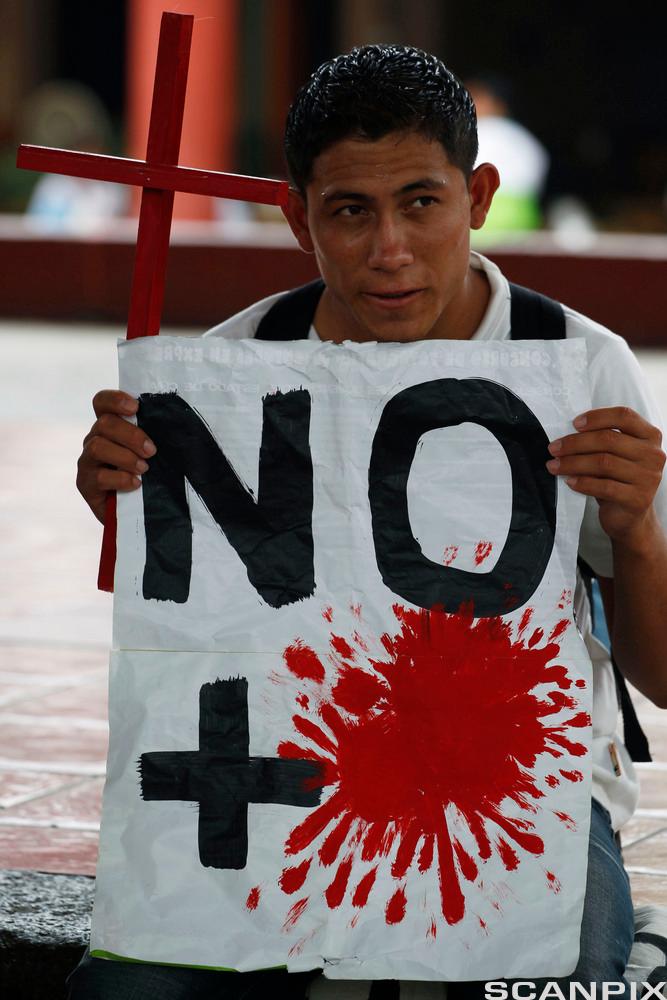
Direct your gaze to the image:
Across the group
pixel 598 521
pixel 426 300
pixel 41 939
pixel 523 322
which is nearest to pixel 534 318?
pixel 523 322

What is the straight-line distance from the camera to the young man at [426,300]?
215cm

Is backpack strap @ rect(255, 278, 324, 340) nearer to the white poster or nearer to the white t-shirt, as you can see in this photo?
the white t-shirt

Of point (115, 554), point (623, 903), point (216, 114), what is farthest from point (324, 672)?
point (216, 114)

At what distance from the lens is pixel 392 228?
2.24m

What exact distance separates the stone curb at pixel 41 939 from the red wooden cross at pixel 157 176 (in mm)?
640

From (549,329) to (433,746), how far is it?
0.60 m

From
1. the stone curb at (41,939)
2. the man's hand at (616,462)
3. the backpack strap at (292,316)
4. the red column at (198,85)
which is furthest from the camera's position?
the red column at (198,85)

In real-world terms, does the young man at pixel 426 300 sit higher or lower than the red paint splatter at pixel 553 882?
higher

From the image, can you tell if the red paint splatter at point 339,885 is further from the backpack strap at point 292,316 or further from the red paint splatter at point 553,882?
the backpack strap at point 292,316

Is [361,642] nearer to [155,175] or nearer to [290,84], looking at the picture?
[155,175]

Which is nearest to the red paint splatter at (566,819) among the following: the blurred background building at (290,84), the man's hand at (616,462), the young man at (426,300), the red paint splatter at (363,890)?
the young man at (426,300)

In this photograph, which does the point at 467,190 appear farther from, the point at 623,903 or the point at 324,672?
the point at 623,903

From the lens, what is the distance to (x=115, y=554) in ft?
7.36

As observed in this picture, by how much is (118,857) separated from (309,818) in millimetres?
247
